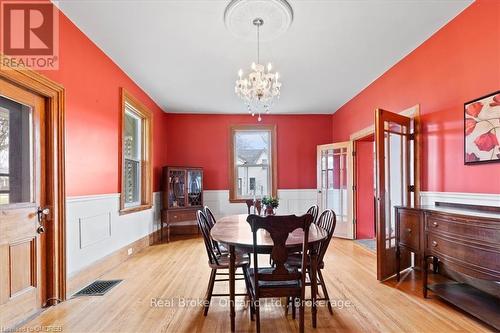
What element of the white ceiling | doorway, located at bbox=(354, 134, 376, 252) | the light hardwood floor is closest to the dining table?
the light hardwood floor

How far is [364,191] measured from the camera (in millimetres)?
5758

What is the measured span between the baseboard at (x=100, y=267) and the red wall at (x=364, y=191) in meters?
4.22

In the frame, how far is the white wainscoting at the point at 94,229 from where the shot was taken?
290 centimetres

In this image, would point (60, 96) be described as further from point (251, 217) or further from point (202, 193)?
point (202, 193)

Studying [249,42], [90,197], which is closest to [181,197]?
[90,197]

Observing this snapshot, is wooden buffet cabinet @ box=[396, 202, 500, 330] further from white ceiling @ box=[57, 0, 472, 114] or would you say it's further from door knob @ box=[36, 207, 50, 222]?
door knob @ box=[36, 207, 50, 222]

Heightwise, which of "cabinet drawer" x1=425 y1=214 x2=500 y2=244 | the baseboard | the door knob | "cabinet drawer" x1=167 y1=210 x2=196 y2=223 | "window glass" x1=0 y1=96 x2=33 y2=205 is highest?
"window glass" x1=0 y1=96 x2=33 y2=205

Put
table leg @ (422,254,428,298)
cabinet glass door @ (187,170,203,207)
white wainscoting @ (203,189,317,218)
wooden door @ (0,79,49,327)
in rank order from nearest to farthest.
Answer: wooden door @ (0,79,49,327) → table leg @ (422,254,428,298) → cabinet glass door @ (187,170,203,207) → white wainscoting @ (203,189,317,218)

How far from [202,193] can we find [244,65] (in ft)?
10.6

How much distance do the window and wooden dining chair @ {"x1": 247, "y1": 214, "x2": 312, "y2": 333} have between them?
3.02m

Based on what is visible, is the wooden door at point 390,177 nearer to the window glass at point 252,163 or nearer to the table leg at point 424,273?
the table leg at point 424,273

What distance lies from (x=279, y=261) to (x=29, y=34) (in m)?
2.91

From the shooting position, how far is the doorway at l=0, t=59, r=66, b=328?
2.27 metres

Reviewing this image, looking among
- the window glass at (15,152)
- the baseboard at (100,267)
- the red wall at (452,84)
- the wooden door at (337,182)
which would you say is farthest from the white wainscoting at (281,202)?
the window glass at (15,152)
